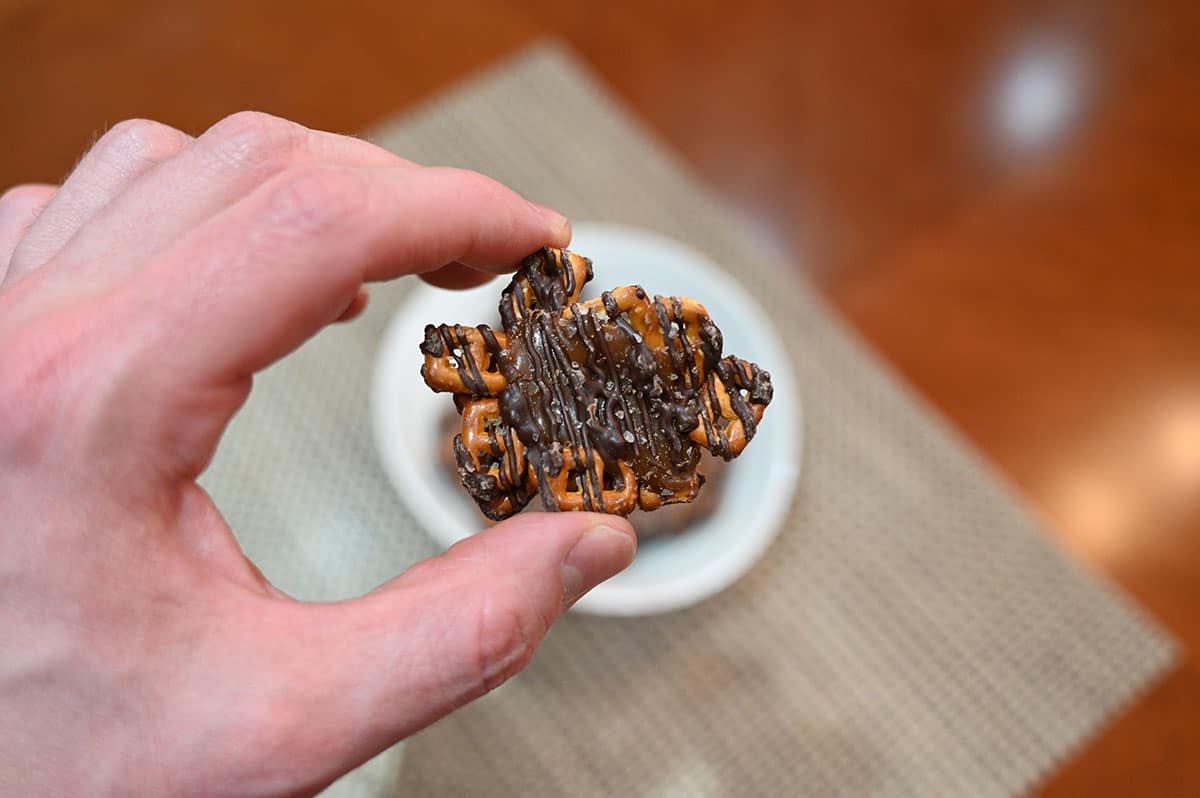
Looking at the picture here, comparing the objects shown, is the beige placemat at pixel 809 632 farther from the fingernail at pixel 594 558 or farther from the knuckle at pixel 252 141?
the knuckle at pixel 252 141

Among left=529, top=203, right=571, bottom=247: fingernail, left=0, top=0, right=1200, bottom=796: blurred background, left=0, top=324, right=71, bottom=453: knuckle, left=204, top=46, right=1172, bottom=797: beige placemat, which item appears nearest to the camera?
left=0, top=324, right=71, bottom=453: knuckle

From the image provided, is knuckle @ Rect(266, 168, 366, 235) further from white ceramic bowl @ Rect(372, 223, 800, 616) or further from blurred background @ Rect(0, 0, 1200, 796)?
blurred background @ Rect(0, 0, 1200, 796)

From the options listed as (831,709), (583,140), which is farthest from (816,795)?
(583,140)

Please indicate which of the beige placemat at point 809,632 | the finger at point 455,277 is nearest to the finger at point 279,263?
the finger at point 455,277

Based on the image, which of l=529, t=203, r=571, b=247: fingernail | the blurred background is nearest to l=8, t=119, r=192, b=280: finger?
l=529, t=203, r=571, b=247: fingernail

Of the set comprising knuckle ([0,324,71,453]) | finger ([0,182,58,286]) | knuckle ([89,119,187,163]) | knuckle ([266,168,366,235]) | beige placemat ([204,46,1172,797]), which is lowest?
beige placemat ([204,46,1172,797])

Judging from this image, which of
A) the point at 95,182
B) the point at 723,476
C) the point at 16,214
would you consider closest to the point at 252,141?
the point at 95,182

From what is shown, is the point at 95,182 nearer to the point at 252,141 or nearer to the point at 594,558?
the point at 252,141

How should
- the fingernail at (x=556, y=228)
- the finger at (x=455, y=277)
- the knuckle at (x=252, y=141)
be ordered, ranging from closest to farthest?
→ 1. the knuckle at (x=252, y=141)
2. the fingernail at (x=556, y=228)
3. the finger at (x=455, y=277)
